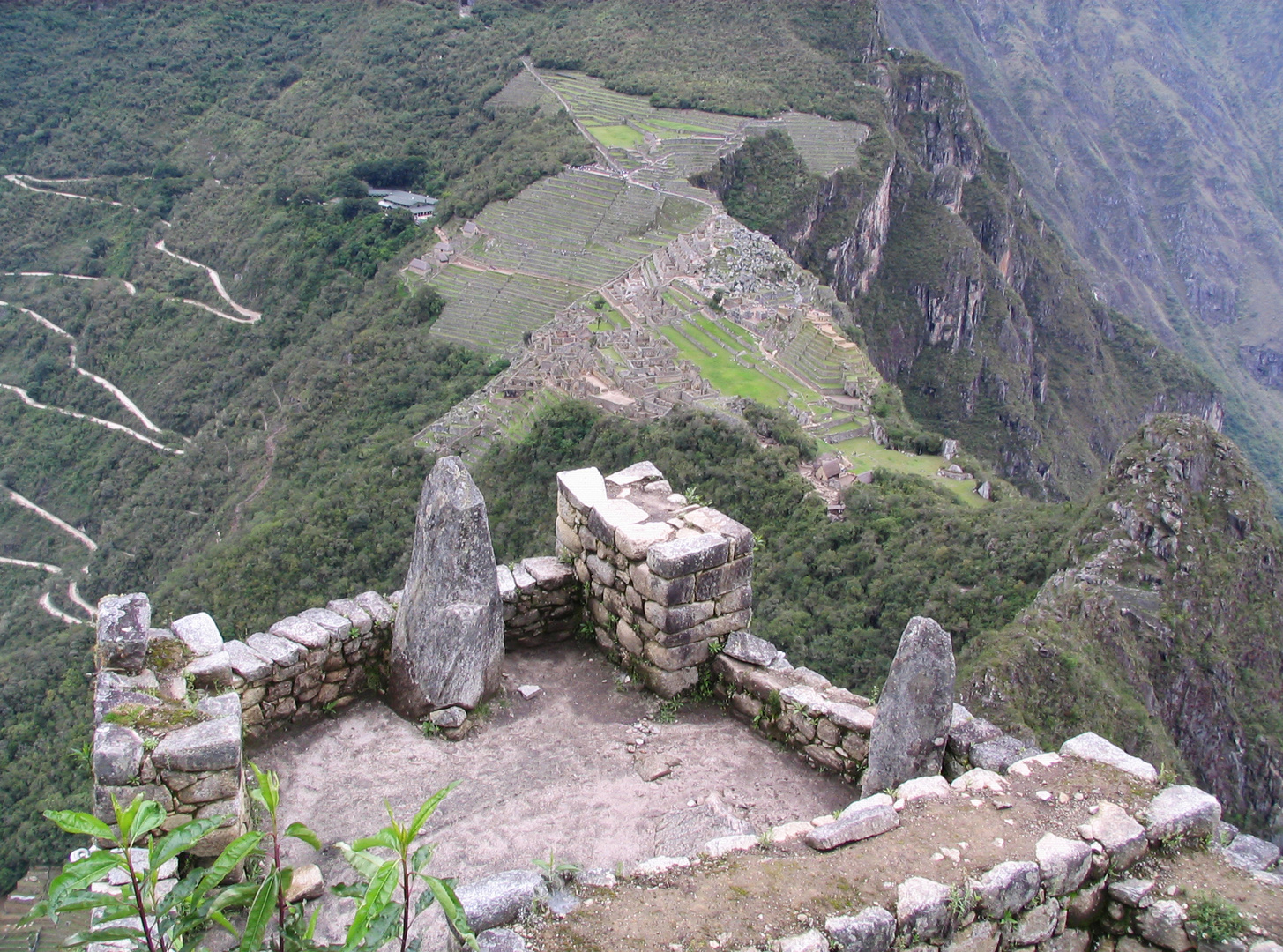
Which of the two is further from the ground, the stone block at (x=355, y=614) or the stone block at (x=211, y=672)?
the stone block at (x=211, y=672)

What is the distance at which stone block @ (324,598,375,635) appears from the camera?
6883 millimetres

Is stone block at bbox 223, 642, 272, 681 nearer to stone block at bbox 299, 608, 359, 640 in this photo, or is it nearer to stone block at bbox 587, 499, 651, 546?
stone block at bbox 299, 608, 359, 640

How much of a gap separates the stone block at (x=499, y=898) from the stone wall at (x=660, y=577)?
8.59 feet

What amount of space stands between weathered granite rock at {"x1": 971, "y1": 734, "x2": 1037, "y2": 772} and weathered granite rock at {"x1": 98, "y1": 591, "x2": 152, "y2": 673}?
4.66m

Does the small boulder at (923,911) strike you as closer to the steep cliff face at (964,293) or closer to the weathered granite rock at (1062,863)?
the weathered granite rock at (1062,863)

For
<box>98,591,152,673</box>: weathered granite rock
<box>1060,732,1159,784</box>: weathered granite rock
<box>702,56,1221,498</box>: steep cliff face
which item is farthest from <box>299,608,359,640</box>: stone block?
<box>702,56,1221,498</box>: steep cliff face

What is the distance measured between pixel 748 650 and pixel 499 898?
3115 millimetres

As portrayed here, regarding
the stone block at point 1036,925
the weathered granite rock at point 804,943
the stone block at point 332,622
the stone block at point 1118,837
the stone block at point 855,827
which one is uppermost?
the stone block at point 1118,837

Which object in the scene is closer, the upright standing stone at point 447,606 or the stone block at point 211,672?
the stone block at point 211,672

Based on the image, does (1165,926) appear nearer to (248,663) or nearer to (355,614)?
(355,614)

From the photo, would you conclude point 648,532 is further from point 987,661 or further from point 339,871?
point 987,661


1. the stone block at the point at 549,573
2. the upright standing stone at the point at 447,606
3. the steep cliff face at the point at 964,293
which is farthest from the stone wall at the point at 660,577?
the steep cliff face at the point at 964,293

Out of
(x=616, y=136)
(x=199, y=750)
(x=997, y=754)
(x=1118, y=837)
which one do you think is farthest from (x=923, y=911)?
(x=616, y=136)

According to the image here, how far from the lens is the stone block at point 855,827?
4.98 meters
